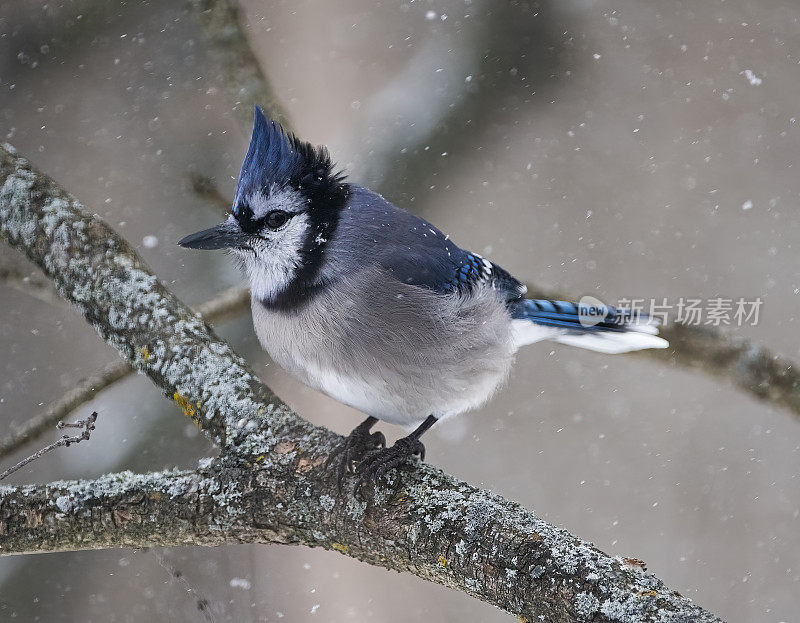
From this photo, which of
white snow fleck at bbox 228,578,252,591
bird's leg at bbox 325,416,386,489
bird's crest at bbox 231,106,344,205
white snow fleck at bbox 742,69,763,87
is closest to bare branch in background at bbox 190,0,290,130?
bird's crest at bbox 231,106,344,205

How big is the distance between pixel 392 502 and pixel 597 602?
51 cm

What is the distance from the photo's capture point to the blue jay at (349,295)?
1.93m

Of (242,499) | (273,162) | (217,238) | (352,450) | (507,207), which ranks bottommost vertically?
(242,499)

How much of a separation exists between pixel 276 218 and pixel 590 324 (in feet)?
3.39

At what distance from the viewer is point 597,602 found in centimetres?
125

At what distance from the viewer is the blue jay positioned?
193 centimetres

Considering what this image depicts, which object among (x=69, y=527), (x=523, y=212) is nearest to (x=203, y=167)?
(x=523, y=212)

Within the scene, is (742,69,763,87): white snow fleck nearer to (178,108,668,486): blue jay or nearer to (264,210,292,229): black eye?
(178,108,668,486): blue jay

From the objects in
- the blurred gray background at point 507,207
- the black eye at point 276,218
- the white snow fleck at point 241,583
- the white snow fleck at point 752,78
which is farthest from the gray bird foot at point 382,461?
the white snow fleck at point 752,78

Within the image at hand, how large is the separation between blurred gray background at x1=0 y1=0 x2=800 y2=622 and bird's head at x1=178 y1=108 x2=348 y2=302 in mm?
779

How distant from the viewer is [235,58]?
2.70 metres

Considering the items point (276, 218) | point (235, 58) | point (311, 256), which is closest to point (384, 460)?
point (311, 256)

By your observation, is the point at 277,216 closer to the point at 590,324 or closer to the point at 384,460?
the point at 384,460

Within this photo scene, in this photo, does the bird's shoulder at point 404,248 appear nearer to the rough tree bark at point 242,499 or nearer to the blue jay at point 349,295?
the blue jay at point 349,295
